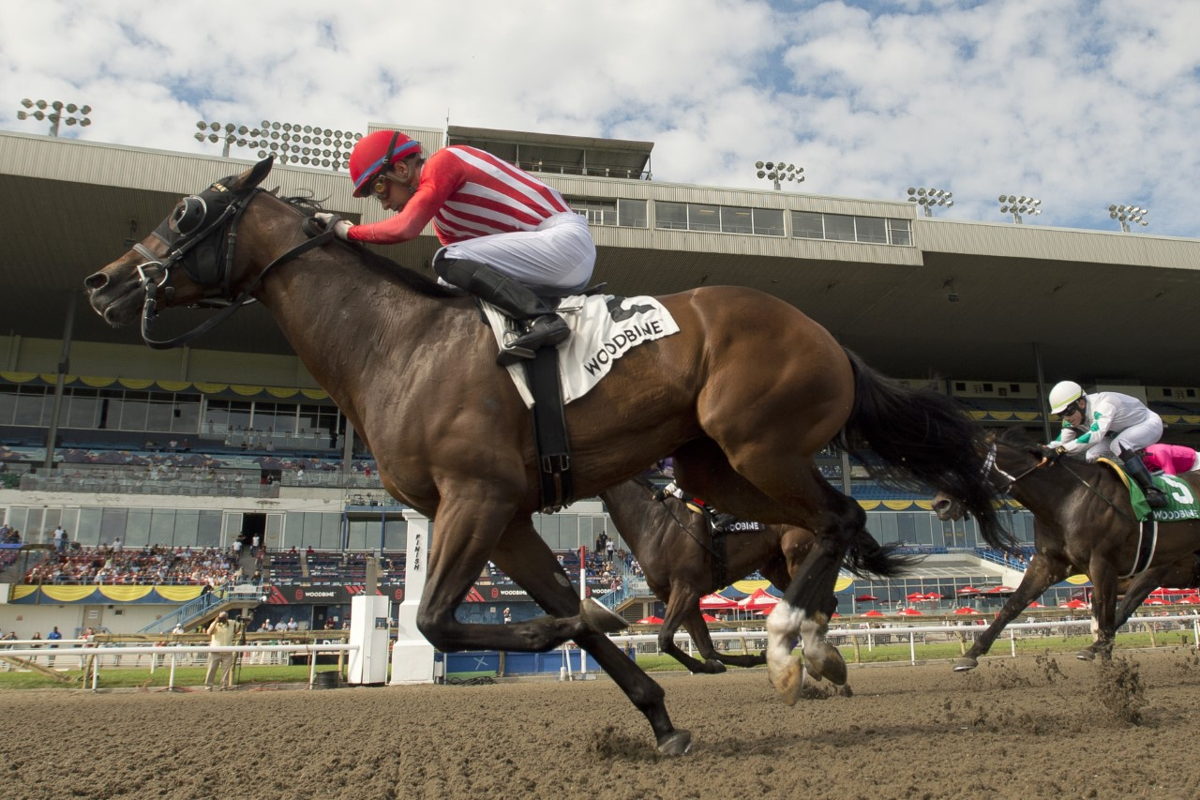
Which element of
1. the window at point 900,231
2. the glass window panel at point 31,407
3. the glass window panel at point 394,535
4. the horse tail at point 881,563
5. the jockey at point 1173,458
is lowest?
A: the horse tail at point 881,563

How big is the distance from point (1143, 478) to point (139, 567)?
31.7m

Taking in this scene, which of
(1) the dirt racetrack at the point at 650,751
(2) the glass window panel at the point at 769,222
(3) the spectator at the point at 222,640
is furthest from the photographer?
(2) the glass window panel at the point at 769,222

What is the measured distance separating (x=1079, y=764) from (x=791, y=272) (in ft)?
101

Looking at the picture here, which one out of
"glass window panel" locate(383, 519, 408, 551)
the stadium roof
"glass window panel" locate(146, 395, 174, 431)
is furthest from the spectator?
"glass window panel" locate(146, 395, 174, 431)

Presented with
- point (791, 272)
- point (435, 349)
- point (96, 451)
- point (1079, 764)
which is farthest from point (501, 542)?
point (96, 451)

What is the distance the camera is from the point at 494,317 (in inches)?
150

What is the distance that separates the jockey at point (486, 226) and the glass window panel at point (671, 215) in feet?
92.9

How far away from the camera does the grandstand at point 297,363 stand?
1114 inches

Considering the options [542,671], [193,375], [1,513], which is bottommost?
[542,671]

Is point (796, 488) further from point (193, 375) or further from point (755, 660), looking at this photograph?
point (193, 375)

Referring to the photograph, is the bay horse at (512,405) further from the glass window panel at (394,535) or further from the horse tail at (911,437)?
the glass window panel at (394,535)

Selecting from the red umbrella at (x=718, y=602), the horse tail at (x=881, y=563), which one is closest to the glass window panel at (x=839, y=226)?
the red umbrella at (x=718, y=602)

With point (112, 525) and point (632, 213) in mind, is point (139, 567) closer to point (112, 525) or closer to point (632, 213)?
point (112, 525)

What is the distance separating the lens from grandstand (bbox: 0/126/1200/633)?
28.3 meters
